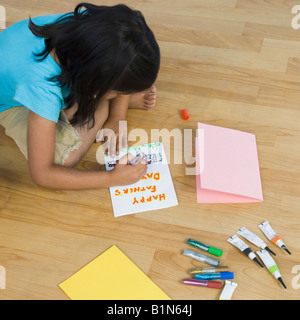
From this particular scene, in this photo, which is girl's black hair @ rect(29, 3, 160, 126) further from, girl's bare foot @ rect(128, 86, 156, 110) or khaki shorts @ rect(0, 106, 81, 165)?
girl's bare foot @ rect(128, 86, 156, 110)

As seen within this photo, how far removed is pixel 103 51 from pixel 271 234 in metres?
0.62

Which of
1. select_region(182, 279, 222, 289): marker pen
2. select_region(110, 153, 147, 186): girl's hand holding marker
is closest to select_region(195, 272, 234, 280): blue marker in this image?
select_region(182, 279, 222, 289): marker pen

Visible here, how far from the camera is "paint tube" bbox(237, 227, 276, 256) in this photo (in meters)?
1.01

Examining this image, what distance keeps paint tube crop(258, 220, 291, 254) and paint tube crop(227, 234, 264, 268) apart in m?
0.07

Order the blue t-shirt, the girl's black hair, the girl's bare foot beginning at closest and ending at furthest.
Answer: the girl's black hair
the blue t-shirt
the girl's bare foot

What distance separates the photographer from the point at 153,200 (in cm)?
112

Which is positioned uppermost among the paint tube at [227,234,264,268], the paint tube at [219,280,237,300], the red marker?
the red marker

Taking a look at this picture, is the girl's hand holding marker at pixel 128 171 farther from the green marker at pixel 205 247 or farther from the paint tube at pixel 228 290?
the paint tube at pixel 228 290

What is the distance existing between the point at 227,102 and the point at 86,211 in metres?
0.58

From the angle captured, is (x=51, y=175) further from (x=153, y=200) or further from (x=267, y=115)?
(x=267, y=115)

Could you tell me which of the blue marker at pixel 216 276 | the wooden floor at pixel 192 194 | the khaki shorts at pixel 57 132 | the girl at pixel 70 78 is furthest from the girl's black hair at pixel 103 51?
the blue marker at pixel 216 276

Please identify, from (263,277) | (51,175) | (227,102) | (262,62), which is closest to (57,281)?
(51,175)

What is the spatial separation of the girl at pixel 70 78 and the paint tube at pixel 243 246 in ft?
0.99

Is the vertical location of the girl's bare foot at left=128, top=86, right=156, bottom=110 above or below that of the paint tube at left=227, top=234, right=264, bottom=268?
above
